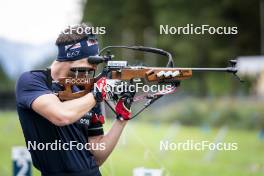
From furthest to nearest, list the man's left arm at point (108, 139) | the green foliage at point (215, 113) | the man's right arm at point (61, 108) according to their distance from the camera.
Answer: the green foliage at point (215, 113)
the man's left arm at point (108, 139)
the man's right arm at point (61, 108)

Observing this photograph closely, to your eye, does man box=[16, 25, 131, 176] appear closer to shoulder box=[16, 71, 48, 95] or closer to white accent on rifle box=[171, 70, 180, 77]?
shoulder box=[16, 71, 48, 95]

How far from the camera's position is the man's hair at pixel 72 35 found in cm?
461

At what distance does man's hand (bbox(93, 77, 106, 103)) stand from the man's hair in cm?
38

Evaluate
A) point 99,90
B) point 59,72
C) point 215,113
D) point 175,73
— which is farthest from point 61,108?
point 215,113

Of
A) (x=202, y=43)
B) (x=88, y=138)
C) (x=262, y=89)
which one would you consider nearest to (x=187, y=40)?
(x=202, y=43)

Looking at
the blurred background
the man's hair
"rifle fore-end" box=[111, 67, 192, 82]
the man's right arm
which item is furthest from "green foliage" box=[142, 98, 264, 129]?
the man's right arm

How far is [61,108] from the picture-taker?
427 centimetres

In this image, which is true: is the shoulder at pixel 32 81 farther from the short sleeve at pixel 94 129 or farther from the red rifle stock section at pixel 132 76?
the short sleeve at pixel 94 129

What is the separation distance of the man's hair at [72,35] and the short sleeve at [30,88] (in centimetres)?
28

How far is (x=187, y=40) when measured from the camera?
145 feet

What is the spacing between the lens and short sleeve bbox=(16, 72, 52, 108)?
4.38 metres

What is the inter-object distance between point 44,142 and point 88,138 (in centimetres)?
41

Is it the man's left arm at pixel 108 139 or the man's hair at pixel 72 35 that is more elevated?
the man's hair at pixel 72 35

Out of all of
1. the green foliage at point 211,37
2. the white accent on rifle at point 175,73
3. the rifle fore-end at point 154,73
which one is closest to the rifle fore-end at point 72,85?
the rifle fore-end at point 154,73
